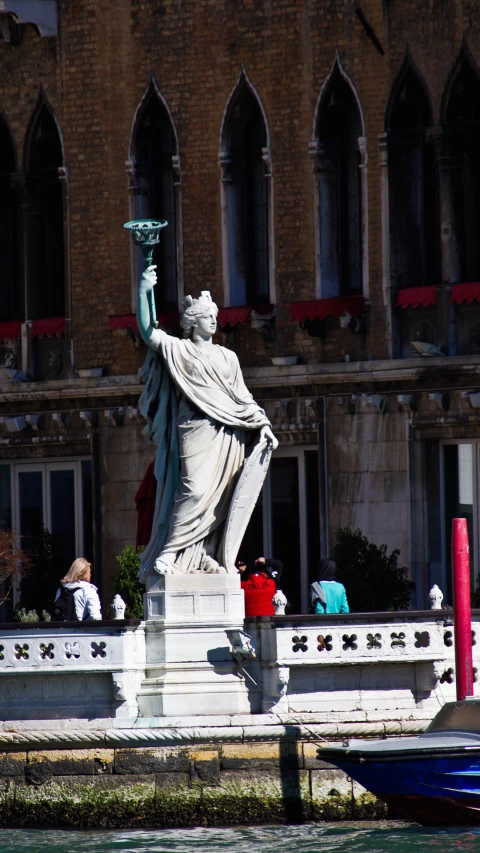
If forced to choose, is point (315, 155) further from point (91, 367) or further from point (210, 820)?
point (210, 820)

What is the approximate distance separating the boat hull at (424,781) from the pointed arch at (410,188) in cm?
975

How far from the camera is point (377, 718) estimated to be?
1875cm

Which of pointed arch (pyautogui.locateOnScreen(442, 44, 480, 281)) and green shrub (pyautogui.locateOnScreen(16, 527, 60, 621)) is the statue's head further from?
green shrub (pyautogui.locateOnScreen(16, 527, 60, 621))

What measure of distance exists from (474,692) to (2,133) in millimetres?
13868

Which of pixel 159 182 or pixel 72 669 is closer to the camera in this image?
pixel 72 669

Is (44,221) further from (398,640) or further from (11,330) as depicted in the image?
(398,640)

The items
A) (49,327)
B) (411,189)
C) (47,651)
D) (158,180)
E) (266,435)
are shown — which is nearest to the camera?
(47,651)

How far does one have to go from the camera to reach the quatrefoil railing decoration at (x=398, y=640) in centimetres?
1884

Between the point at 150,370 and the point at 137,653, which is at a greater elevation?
the point at 150,370

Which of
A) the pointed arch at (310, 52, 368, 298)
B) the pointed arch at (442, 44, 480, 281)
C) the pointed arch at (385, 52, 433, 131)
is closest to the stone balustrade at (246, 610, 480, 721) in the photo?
the pointed arch at (442, 44, 480, 281)

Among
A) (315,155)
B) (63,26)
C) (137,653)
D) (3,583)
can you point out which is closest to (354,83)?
(315,155)

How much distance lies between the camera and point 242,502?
19297 mm

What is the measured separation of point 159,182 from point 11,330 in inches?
103

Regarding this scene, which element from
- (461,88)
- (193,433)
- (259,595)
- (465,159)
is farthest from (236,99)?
(193,433)
